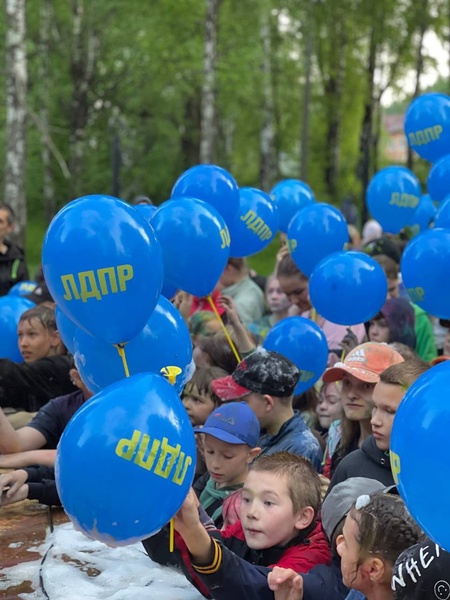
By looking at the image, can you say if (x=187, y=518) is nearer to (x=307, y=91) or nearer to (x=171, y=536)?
(x=171, y=536)

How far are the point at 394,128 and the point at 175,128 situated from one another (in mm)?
66045

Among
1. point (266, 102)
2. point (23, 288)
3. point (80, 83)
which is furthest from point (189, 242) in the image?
point (266, 102)

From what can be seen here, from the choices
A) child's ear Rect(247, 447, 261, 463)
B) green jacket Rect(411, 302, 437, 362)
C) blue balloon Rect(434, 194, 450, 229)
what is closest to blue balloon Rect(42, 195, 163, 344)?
child's ear Rect(247, 447, 261, 463)

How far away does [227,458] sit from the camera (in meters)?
3.51

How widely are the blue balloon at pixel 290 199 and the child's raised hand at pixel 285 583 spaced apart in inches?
206

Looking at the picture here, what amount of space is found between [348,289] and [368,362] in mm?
1321

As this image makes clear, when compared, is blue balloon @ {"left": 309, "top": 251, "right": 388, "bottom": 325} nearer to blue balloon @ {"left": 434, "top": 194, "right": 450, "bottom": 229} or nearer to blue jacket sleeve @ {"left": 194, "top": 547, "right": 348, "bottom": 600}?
blue balloon @ {"left": 434, "top": 194, "right": 450, "bottom": 229}

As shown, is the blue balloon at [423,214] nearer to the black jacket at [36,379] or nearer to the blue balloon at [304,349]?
the blue balloon at [304,349]

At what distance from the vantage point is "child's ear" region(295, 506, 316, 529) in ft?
9.62

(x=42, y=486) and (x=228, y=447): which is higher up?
(x=228, y=447)

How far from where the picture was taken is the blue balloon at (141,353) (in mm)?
3352

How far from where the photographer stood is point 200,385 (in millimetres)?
4434

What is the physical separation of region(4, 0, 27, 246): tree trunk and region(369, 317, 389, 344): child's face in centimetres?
888

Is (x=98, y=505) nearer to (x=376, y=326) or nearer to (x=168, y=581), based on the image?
(x=168, y=581)
